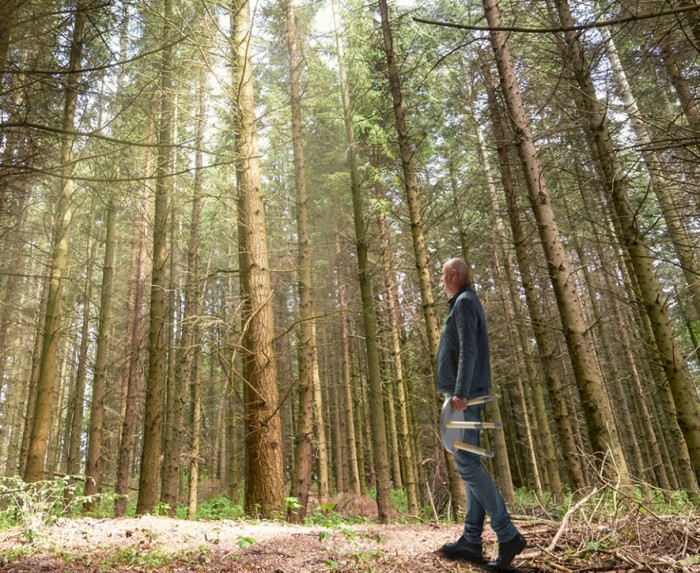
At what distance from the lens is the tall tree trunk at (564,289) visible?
509 centimetres

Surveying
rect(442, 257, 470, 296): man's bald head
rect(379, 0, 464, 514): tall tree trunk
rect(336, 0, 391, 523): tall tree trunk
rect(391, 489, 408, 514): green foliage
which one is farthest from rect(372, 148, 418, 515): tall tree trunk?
rect(442, 257, 470, 296): man's bald head

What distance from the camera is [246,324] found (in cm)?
593

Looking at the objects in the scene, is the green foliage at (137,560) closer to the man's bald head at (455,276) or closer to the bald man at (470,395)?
the bald man at (470,395)

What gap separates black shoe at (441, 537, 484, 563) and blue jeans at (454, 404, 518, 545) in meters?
0.03

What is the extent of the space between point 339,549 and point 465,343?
6.77 feet

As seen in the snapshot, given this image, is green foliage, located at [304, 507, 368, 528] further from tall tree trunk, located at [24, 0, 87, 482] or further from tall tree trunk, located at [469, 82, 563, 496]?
tall tree trunk, located at [469, 82, 563, 496]

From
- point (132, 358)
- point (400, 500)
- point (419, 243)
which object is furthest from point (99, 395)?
point (400, 500)

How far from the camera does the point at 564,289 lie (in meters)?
5.67

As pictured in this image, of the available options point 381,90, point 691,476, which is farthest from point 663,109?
point 691,476

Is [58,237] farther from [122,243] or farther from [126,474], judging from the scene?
[122,243]

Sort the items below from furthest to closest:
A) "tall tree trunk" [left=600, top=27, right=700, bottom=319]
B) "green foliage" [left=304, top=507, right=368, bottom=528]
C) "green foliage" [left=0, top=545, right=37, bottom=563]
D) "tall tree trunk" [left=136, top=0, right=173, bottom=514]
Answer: "tall tree trunk" [left=136, top=0, right=173, bottom=514] → "green foliage" [left=304, top=507, right=368, bottom=528] → "tall tree trunk" [left=600, top=27, right=700, bottom=319] → "green foliage" [left=0, top=545, right=37, bottom=563]

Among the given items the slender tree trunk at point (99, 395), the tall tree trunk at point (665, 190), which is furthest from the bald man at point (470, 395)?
the slender tree trunk at point (99, 395)

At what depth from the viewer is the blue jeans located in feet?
9.77

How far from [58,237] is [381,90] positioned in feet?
27.7
